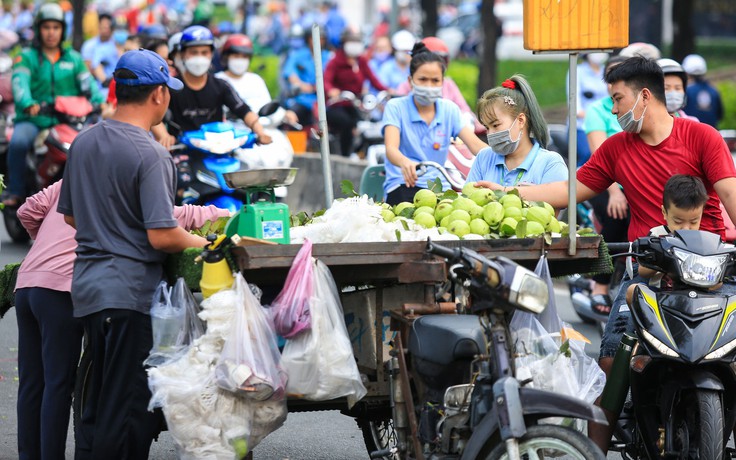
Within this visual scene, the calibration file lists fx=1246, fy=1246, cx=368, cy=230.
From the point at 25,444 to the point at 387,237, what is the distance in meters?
1.94

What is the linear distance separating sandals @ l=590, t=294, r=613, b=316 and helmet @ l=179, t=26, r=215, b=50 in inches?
146

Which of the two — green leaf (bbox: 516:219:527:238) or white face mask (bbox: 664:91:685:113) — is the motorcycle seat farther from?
white face mask (bbox: 664:91:685:113)

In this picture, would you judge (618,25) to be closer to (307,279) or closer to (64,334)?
(307,279)

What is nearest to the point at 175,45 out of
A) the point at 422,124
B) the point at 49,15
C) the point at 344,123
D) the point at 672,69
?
the point at 49,15

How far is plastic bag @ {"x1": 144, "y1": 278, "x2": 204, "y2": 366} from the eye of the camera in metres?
4.78

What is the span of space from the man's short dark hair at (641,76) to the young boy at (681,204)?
1.61ft

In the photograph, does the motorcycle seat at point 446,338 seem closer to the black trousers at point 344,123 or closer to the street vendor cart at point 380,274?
the street vendor cart at point 380,274

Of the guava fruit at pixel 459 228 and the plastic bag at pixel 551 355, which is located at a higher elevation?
the guava fruit at pixel 459 228

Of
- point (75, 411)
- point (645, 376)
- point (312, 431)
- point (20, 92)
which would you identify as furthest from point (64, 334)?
point (20, 92)

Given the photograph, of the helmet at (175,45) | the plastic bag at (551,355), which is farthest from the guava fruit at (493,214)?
the helmet at (175,45)

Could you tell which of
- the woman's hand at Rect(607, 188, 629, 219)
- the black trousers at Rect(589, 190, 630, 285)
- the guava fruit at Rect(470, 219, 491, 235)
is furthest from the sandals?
the guava fruit at Rect(470, 219, 491, 235)

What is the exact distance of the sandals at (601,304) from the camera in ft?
30.2

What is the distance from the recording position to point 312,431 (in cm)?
691

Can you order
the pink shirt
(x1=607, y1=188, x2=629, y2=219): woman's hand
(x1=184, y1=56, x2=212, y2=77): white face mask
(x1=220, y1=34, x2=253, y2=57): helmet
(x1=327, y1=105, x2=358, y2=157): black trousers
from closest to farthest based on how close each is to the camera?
1. the pink shirt
2. (x1=607, y1=188, x2=629, y2=219): woman's hand
3. (x1=184, y1=56, x2=212, y2=77): white face mask
4. (x1=220, y1=34, x2=253, y2=57): helmet
5. (x1=327, y1=105, x2=358, y2=157): black trousers
